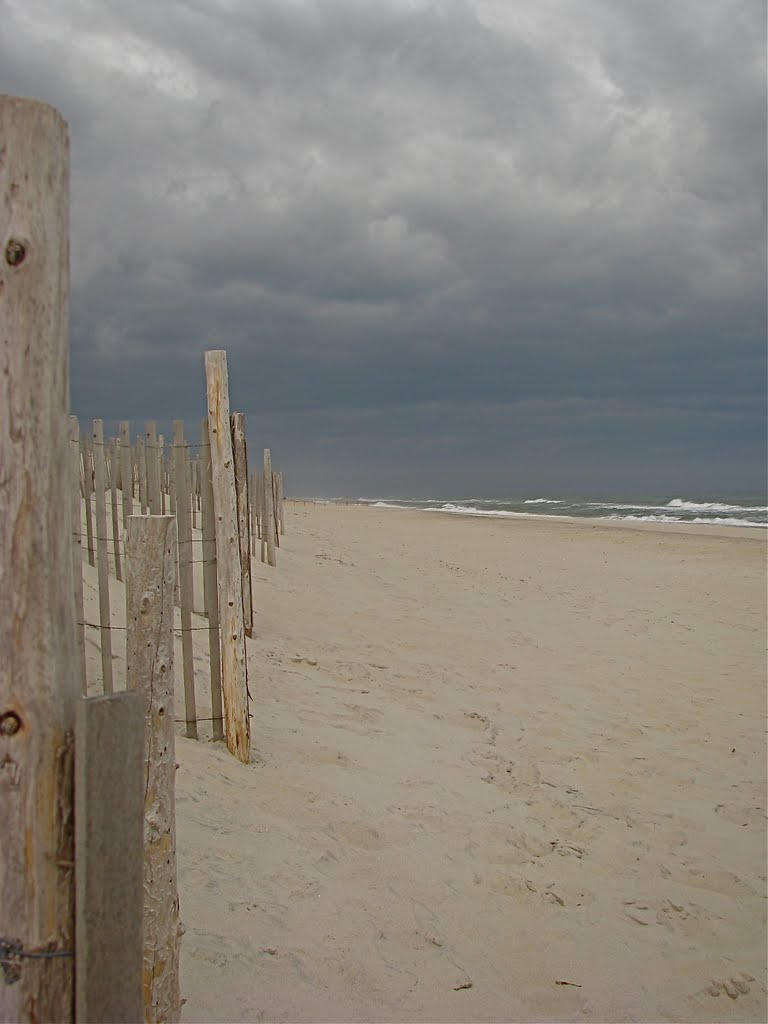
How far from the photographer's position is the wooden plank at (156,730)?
2.43m

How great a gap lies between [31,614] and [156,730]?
0.97m

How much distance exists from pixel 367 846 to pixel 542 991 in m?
1.12

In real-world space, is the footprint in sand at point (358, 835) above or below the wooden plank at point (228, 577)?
below

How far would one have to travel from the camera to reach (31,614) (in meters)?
1.68

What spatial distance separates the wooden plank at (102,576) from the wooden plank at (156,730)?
226cm

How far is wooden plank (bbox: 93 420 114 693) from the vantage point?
15.9 ft

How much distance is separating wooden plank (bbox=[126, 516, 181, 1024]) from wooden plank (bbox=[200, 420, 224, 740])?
2.36 m

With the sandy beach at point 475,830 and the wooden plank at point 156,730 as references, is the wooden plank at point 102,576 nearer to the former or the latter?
the sandy beach at point 475,830

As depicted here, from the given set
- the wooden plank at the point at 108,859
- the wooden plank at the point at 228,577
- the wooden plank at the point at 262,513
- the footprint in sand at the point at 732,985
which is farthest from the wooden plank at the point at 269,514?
the wooden plank at the point at 108,859

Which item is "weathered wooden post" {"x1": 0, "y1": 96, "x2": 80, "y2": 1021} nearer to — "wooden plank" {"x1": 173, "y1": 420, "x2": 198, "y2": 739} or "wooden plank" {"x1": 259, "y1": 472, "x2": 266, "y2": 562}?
"wooden plank" {"x1": 173, "y1": 420, "x2": 198, "y2": 739}

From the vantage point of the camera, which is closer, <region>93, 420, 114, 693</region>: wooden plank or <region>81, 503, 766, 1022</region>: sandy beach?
<region>81, 503, 766, 1022</region>: sandy beach

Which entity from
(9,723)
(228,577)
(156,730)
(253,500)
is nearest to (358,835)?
(228,577)

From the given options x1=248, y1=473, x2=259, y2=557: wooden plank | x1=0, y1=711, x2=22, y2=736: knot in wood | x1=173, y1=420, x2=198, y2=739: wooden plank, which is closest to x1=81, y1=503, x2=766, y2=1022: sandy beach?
x1=173, y1=420, x2=198, y2=739: wooden plank

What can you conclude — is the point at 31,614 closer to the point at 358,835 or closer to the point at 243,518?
the point at 358,835
